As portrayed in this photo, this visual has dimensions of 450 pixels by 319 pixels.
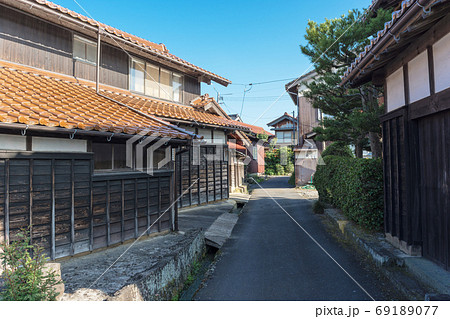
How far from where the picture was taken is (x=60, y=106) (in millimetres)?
5379

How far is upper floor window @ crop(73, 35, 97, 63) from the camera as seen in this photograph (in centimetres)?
810

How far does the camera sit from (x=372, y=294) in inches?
158

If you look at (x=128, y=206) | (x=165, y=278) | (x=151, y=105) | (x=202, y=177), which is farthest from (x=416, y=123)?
(x=202, y=177)

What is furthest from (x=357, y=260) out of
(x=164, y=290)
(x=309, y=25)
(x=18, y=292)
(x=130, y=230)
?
(x=309, y=25)

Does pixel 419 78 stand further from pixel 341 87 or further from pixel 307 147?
pixel 307 147

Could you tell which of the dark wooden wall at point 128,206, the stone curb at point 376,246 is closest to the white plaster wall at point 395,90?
the stone curb at point 376,246

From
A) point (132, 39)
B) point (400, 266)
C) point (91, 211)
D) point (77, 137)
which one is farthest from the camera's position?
point (132, 39)

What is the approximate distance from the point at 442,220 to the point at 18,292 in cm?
605

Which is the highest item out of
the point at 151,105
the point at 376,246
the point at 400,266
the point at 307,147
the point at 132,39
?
the point at 132,39

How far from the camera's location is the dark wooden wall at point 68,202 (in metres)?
4.31

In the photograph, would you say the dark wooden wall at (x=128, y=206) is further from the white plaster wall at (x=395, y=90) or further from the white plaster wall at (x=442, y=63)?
the white plaster wall at (x=442, y=63)

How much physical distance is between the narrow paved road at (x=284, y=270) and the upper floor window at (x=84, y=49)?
7.56 meters

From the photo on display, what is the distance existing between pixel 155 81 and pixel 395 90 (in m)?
8.58

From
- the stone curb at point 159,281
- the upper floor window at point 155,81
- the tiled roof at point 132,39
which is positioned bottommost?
the stone curb at point 159,281
